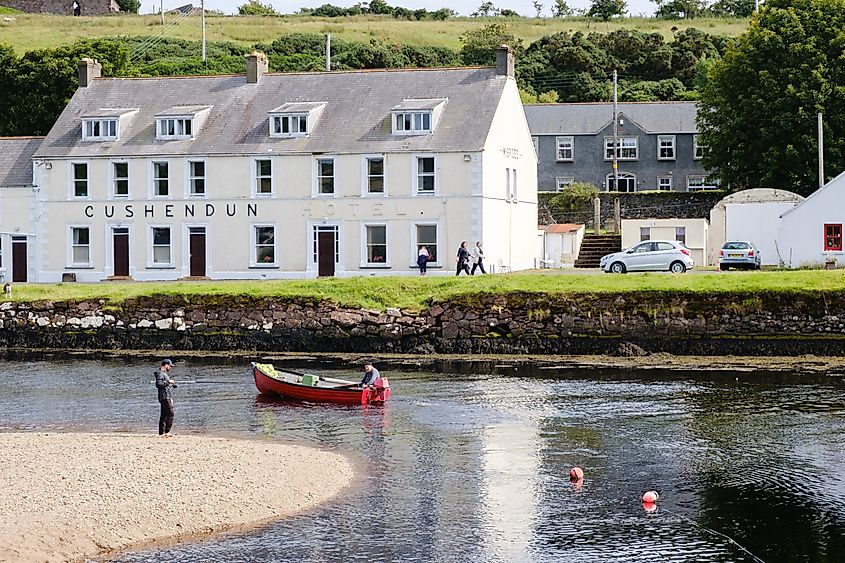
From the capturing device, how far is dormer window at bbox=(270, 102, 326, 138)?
57.9 meters

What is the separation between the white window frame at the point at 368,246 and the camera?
56344 mm

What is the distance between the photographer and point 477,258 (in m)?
54.4

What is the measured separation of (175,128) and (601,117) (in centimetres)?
4065

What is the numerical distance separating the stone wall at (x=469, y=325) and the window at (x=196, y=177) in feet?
37.4

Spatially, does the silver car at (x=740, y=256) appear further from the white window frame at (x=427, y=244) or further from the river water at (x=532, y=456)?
the river water at (x=532, y=456)

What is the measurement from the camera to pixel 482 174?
55.1 m

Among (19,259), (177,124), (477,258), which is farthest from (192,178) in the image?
(477,258)

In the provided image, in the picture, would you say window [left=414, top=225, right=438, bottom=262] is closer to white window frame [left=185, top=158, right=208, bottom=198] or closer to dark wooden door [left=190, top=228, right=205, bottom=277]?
dark wooden door [left=190, top=228, right=205, bottom=277]

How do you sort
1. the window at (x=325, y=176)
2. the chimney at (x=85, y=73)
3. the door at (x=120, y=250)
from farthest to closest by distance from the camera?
the chimney at (x=85, y=73) → the door at (x=120, y=250) → the window at (x=325, y=176)

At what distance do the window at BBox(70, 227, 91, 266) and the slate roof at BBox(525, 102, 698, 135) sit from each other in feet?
130

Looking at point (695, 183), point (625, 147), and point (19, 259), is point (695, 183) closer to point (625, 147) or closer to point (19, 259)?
point (625, 147)

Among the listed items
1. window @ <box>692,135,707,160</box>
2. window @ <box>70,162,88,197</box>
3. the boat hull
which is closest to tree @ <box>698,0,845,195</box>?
window @ <box>692,135,707,160</box>

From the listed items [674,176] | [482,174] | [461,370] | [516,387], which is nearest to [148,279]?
[482,174]

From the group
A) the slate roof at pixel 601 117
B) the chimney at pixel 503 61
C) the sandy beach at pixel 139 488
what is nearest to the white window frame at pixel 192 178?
the chimney at pixel 503 61
